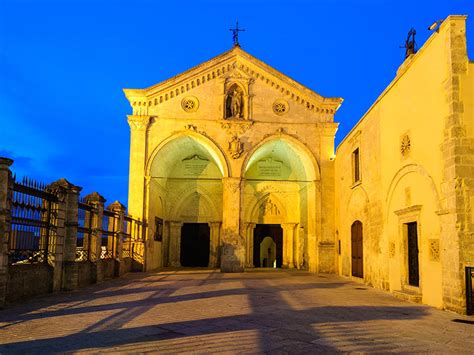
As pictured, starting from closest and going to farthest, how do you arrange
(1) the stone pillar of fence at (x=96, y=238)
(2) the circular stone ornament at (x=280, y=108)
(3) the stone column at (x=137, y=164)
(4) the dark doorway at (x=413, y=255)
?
(4) the dark doorway at (x=413, y=255), (1) the stone pillar of fence at (x=96, y=238), (3) the stone column at (x=137, y=164), (2) the circular stone ornament at (x=280, y=108)

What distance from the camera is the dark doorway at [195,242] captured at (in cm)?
2597

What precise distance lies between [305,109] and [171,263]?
1094cm

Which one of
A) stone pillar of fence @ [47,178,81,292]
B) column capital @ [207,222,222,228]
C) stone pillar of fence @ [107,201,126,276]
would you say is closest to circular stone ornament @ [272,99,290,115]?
column capital @ [207,222,222,228]

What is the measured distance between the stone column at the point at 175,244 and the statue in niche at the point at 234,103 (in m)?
7.15

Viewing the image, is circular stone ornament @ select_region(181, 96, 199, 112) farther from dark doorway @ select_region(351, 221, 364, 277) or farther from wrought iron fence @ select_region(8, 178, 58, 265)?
wrought iron fence @ select_region(8, 178, 58, 265)

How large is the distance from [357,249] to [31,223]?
38.6 ft

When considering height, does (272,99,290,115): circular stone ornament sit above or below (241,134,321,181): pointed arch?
above

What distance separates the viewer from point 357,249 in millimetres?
17156

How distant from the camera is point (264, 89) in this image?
71.9 feet

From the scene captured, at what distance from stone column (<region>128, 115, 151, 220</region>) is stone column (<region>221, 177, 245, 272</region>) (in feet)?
12.7

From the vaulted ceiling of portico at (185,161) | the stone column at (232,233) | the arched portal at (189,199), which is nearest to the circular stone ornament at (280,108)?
the vaulted ceiling of portico at (185,161)

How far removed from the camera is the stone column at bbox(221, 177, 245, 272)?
2036 cm

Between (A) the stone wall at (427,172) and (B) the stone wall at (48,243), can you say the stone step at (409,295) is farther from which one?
(B) the stone wall at (48,243)

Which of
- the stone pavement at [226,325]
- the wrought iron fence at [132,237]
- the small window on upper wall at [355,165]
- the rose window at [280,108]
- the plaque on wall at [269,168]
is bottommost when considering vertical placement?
the stone pavement at [226,325]
